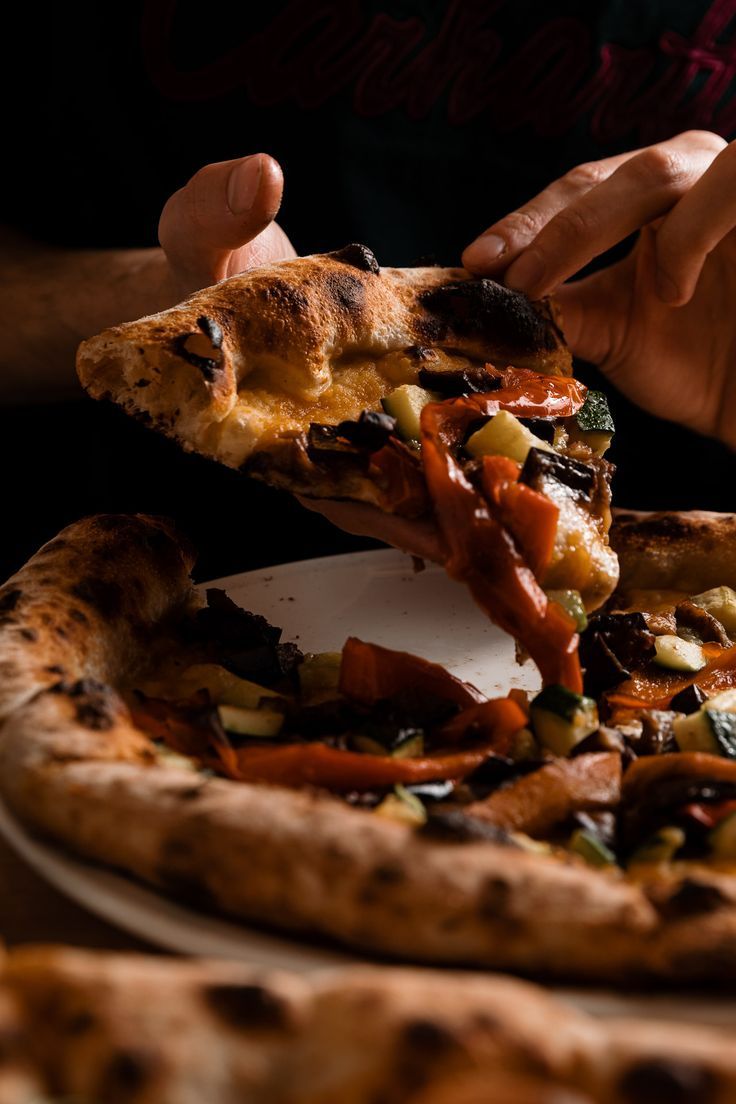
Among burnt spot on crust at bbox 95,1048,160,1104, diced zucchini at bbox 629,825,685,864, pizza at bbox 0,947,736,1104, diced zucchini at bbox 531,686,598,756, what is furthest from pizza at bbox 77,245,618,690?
burnt spot on crust at bbox 95,1048,160,1104

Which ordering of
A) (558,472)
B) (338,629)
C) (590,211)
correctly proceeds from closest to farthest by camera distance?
(558,472), (338,629), (590,211)

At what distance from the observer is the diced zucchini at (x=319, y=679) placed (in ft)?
12.8

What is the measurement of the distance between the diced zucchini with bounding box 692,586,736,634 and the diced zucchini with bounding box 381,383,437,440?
52.5 inches

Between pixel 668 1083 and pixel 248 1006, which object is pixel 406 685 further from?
pixel 668 1083

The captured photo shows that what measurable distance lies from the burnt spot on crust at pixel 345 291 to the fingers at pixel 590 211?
2.10 feet

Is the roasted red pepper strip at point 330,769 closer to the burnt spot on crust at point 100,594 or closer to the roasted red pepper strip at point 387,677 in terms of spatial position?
the roasted red pepper strip at point 387,677

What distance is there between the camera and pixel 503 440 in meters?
3.70

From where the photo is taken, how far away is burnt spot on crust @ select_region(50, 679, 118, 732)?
295 cm

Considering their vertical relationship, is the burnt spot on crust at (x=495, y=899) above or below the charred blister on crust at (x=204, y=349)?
below

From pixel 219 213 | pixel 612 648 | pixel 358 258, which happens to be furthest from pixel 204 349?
pixel 612 648

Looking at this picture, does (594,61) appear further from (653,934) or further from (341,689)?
(653,934)

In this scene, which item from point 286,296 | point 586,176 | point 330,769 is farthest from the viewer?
point 586,176

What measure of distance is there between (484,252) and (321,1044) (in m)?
3.49

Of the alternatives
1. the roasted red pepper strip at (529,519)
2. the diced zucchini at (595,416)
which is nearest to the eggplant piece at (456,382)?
the diced zucchini at (595,416)
